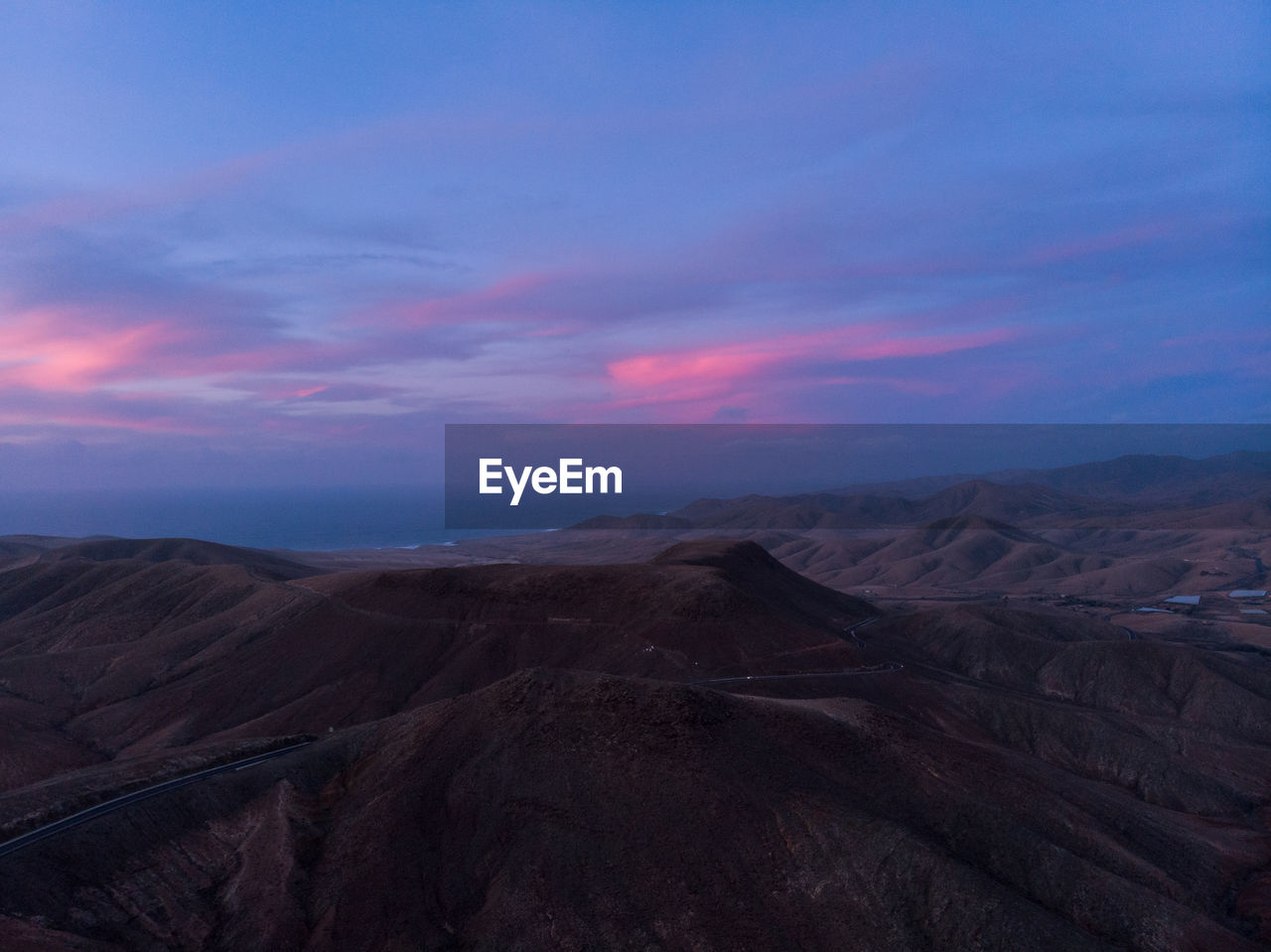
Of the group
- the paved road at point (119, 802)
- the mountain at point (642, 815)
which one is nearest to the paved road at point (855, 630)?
the mountain at point (642, 815)

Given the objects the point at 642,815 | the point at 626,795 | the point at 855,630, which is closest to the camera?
the point at 642,815

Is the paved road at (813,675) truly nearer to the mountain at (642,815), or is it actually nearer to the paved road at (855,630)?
the mountain at (642,815)

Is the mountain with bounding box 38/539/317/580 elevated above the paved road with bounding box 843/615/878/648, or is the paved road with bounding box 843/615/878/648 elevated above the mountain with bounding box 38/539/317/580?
the mountain with bounding box 38/539/317/580

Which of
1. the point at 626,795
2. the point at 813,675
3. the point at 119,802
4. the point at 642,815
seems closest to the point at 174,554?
the point at 119,802

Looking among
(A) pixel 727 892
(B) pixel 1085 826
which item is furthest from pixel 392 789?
(B) pixel 1085 826

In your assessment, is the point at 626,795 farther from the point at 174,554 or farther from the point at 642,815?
the point at 174,554

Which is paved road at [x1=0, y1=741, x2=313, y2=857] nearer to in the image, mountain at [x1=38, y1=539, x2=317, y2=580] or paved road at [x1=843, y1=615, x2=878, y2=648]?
paved road at [x1=843, y1=615, x2=878, y2=648]

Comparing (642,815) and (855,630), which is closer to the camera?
Result: (642,815)

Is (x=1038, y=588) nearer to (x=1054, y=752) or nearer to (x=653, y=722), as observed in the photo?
(x=1054, y=752)

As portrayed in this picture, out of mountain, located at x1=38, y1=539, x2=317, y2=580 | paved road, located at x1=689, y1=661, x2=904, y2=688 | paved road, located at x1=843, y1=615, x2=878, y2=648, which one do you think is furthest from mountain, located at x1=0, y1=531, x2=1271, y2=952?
mountain, located at x1=38, y1=539, x2=317, y2=580
